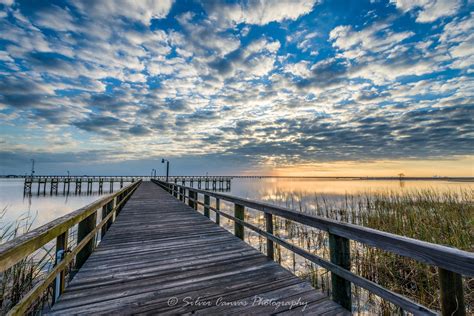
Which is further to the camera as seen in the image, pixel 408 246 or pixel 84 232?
pixel 84 232

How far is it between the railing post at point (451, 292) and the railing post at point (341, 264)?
93cm

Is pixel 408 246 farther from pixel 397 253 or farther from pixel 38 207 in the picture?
pixel 38 207

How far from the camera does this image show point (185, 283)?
123 inches

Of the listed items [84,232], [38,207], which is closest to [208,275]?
[84,232]

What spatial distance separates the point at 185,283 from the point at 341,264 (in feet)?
6.49

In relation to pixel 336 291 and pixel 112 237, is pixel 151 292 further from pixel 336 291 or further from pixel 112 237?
pixel 112 237

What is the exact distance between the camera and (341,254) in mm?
2607

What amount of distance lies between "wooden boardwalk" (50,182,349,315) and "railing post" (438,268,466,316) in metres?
1.08

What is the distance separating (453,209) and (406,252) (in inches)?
401

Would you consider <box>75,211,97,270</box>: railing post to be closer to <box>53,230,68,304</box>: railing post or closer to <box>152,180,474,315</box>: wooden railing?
<box>53,230,68,304</box>: railing post

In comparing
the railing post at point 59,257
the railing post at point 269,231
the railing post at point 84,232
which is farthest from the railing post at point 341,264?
the railing post at point 84,232

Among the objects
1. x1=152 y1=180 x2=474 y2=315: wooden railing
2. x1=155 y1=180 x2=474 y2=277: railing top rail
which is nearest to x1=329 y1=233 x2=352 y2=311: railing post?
x1=152 y1=180 x2=474 y2=315: wooden railing

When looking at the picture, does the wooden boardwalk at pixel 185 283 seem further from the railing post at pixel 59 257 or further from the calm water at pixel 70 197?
the calm water at pixel 70 197

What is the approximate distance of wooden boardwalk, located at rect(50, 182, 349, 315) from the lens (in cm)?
255
